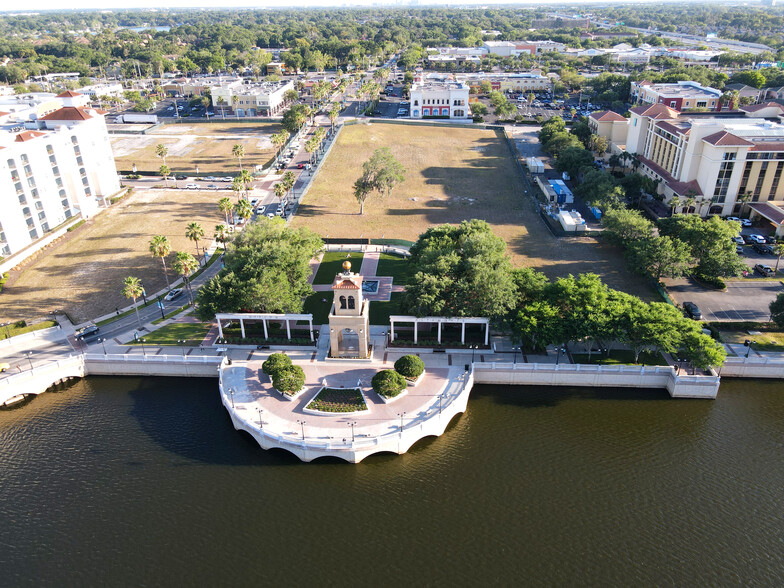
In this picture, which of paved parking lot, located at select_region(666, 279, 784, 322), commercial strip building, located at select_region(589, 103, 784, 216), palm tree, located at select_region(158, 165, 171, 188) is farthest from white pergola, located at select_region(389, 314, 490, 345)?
palm tree, located at select_region(158, 165, 171, 188)

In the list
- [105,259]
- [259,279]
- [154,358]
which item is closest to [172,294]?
[154,358]

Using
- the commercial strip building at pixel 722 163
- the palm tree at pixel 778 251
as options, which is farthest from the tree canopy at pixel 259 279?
the commercial strip building at pixel 722 163

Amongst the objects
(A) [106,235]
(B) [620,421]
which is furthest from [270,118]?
(B) [620,421]

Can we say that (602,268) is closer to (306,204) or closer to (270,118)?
(306,204)

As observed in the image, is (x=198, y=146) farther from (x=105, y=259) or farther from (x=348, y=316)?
(x=348, y=316)

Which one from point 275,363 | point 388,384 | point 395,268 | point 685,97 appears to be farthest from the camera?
point 685,97
